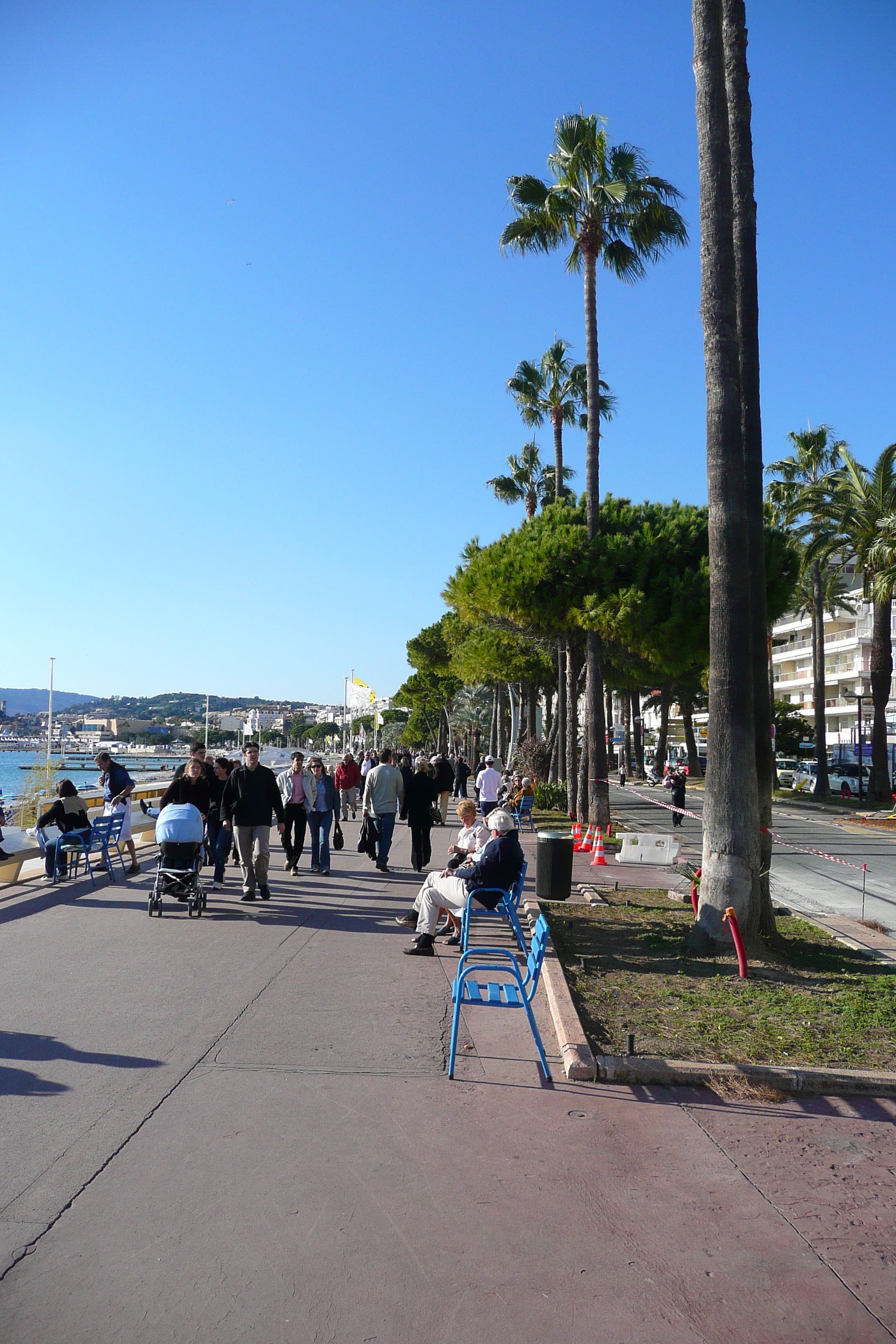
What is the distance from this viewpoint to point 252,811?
11148 millimetres

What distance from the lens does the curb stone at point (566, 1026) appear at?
561 centimetres

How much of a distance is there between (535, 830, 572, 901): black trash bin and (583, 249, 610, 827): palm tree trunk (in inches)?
292

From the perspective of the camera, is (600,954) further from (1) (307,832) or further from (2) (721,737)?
(1) (307,832)

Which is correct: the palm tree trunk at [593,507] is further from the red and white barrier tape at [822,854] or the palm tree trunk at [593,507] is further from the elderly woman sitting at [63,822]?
the elderly woman sitting at [63,822]

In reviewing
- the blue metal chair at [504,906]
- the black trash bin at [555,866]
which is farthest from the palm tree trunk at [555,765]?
the blue metal chair at [504,906]

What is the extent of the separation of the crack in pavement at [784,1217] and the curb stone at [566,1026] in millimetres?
569

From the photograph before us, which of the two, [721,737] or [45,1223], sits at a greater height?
[721,737]

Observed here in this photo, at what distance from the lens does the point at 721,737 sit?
28.2 feet

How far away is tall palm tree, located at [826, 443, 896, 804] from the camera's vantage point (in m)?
30.4

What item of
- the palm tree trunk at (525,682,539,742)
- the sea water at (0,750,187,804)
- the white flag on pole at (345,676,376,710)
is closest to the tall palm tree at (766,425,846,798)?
the palm tree trunk at (525,682,539,742)

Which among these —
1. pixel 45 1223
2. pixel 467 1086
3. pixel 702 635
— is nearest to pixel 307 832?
pixel 702 635

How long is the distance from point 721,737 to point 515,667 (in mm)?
26963

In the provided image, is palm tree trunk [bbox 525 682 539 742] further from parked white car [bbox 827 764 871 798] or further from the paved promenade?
the paved promenade

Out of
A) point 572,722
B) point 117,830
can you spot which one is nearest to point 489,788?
point 572,722
